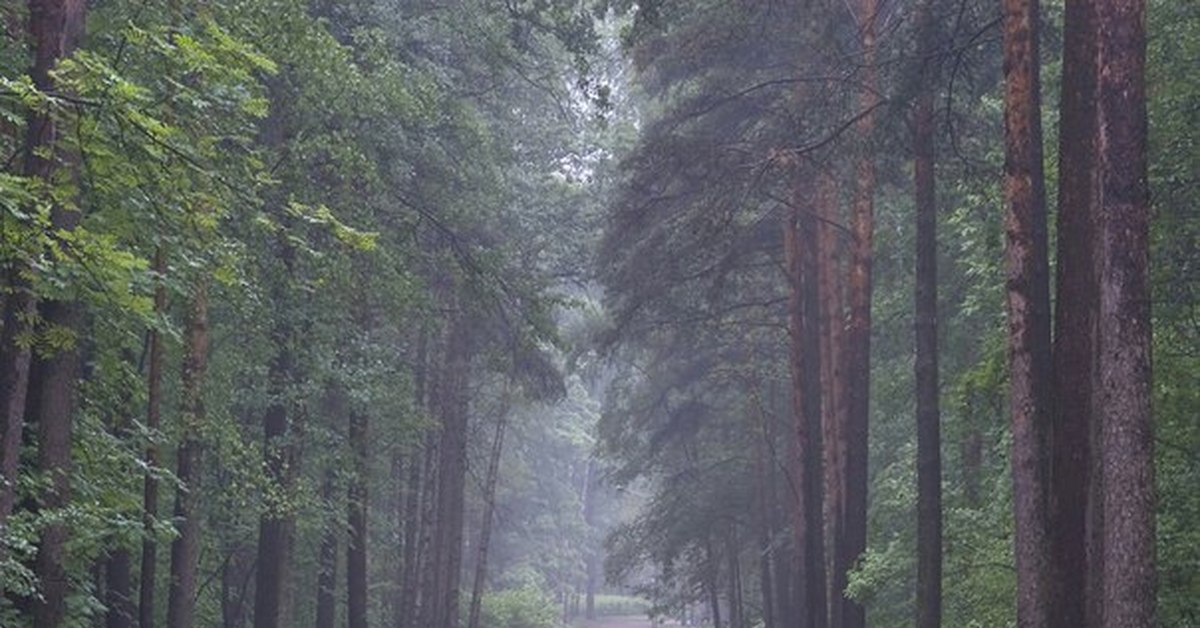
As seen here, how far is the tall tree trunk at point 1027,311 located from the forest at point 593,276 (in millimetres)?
37

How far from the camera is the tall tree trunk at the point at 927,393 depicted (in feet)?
50.6

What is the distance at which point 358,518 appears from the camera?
24.4 metres

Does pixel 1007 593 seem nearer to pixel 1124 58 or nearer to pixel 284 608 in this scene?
pixel 1124 58

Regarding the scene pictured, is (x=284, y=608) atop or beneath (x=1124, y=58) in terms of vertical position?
beneath

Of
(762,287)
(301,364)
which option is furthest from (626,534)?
(301,364)

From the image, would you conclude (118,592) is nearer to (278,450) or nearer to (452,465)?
(278,450)

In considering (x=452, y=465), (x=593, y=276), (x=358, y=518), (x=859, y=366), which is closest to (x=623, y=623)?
(x=452, y=465)

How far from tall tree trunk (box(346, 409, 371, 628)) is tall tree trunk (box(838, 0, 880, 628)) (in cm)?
746

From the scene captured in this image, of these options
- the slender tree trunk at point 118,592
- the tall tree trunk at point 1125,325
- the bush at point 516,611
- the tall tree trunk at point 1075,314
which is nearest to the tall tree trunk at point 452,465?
the bush at point 516,611

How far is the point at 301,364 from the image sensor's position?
1891cm

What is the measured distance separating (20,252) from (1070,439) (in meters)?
7.69

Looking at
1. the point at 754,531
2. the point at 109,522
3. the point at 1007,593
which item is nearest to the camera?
the point at 109,522

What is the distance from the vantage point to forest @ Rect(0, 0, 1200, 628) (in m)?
9.98

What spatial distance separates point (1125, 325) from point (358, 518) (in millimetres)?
17171
